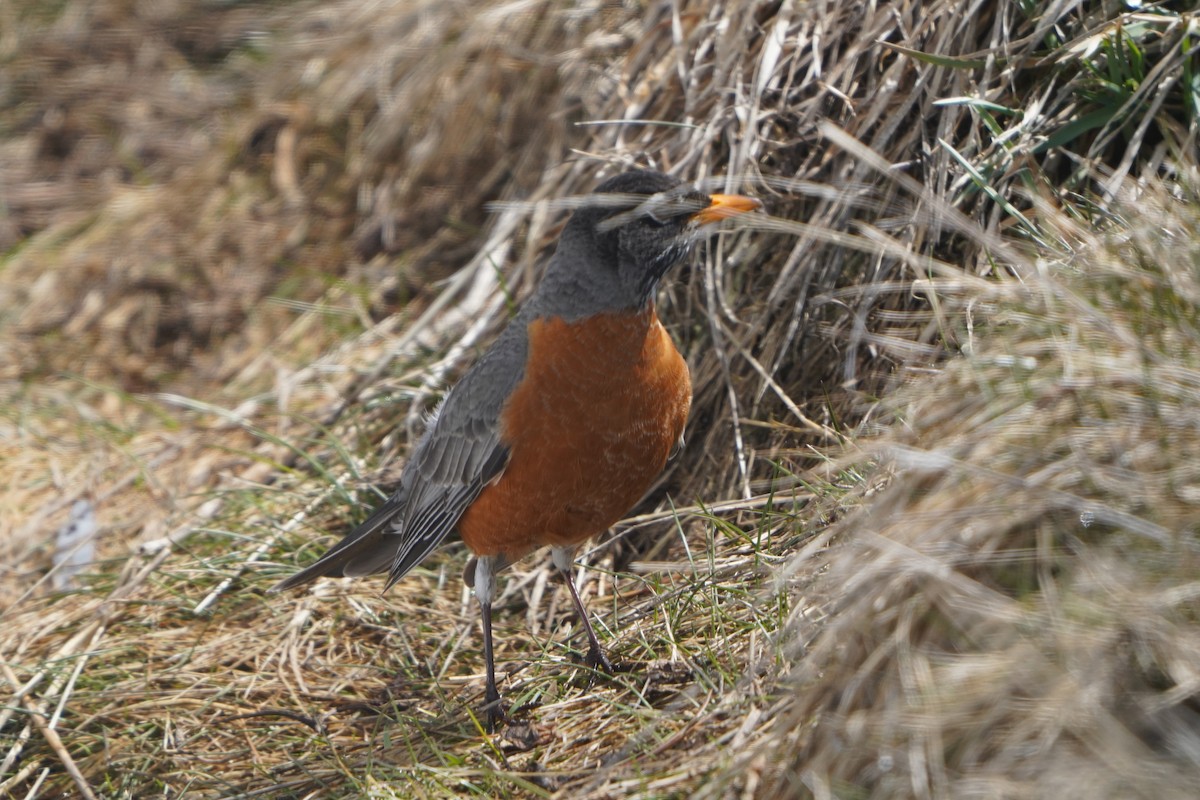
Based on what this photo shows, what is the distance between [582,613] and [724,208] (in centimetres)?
151

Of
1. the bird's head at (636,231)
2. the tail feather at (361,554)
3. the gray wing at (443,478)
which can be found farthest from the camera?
the tail feather at (361,554)

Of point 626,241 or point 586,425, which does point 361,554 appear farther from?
point 626,241

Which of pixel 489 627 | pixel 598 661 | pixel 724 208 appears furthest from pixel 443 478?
pixel 724 208

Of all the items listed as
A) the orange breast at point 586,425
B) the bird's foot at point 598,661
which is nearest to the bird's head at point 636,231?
the orange breast at point 586,425

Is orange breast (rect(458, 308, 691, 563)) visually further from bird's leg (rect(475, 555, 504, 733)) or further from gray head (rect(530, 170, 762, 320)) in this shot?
bird's leg (rect(475, 555, 504, 733))

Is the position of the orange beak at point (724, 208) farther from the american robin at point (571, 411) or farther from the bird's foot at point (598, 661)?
the bird's foot at point (598, 661)

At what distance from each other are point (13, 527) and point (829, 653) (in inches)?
179

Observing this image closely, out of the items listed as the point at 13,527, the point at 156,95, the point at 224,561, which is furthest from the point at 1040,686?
the point at 156,95

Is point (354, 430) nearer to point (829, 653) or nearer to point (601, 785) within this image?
point (601, 785)

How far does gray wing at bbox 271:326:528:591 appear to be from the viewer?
4367mm

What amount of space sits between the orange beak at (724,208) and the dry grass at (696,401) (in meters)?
0.53

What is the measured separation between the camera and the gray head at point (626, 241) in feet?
13.8

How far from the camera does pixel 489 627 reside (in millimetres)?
4348

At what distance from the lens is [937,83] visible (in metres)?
4.63
